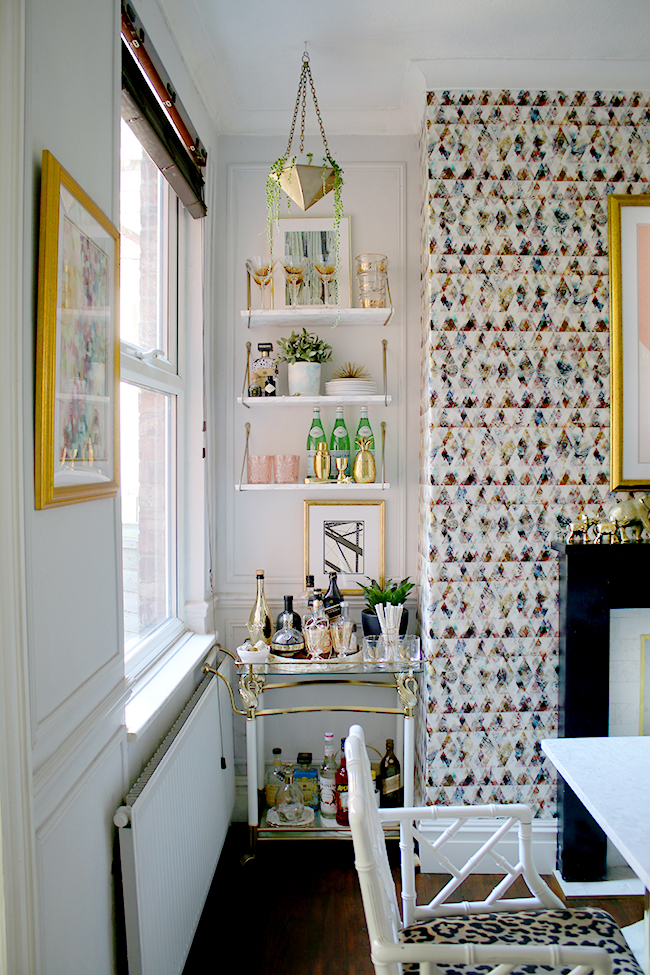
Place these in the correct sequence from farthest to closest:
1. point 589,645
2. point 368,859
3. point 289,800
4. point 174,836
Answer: point 289,800 < point 589,645 < point 174,836 < point 368,859

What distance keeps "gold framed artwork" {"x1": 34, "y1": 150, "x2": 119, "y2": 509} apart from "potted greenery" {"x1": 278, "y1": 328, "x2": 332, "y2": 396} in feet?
3.83

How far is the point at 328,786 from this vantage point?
2.49 meters

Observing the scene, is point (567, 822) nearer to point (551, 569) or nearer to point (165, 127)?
point (551, 569)

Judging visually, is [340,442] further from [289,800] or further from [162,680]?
[289,800]

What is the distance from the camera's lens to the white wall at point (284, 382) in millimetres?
2697

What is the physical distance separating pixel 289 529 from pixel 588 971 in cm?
186

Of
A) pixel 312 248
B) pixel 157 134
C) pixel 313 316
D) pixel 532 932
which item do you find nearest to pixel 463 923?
pixel 532 932

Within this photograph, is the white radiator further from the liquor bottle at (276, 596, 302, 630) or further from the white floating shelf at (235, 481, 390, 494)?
the white floating shelf at (235, 481, 390, 494)

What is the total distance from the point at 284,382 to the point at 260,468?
0.40 metres

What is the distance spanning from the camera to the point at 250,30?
2.12 meters

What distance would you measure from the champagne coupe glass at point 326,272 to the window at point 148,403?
569 mm

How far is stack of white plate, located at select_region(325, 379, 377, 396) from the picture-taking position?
2.55 meters

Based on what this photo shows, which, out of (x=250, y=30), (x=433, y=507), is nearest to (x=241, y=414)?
(x=433, y=507)

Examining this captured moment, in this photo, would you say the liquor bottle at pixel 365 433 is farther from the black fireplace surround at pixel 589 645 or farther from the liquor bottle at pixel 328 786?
the liquor bottle at pixel 328 786
